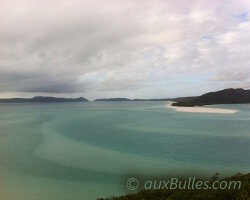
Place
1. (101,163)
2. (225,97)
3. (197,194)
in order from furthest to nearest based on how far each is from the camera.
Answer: (225,97), (101,163), (197,194)

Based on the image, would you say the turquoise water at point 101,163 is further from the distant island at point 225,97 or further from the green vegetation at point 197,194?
the distant island at point 225,97

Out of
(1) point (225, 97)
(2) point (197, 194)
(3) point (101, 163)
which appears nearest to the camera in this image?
(2) point (197, 194)

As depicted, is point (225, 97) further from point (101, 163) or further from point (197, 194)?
point (197, 194)

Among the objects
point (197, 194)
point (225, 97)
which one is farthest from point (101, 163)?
point (225, 97)

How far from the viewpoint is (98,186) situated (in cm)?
1714

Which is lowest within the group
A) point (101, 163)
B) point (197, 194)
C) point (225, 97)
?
point (101, 163)

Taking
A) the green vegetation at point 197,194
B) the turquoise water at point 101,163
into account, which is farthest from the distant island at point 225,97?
the green vegetation at point 197,194

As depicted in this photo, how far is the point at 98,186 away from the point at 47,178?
4.31 m

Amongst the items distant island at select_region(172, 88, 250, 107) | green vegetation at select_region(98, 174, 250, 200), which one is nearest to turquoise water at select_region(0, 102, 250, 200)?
green vegetation at select_region(98, 174, 250, 200)

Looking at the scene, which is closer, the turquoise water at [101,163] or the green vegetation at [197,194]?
the green vegetation at [197,194]

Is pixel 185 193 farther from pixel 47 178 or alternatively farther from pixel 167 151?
pixel 167 151

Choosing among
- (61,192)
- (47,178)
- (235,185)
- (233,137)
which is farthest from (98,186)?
(233,137)

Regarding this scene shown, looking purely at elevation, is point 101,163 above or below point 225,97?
below

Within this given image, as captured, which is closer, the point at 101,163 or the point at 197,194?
the point at 197,194
